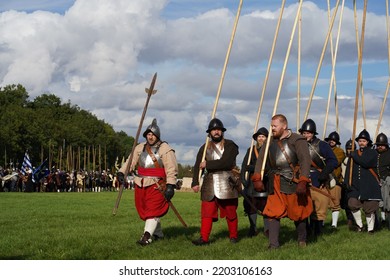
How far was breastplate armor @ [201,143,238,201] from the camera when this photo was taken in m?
12.7

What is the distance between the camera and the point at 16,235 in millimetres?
14070

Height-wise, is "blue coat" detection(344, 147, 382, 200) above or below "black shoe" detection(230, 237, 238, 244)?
above

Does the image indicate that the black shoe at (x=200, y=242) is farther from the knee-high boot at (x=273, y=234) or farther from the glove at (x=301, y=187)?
the glove at (x=301, y=187)

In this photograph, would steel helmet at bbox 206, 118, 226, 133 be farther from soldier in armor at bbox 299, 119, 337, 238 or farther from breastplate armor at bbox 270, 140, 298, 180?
soldier in armor at bbox 299, 119, 337, 238

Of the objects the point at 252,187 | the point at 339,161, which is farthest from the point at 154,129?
the point at 339,161

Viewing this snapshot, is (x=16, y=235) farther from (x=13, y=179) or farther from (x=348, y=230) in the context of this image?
(x=13, y=179)

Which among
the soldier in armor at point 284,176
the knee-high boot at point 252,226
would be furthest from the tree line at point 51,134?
the soldier in armor at point 284,176

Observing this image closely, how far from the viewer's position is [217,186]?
12.7 meters

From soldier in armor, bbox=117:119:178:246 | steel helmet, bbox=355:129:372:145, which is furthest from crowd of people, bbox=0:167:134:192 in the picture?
soldier in armor, bbox=117:119:178:246

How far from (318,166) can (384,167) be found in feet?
10.0

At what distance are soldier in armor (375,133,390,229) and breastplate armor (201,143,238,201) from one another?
Result: 4060 millimetres

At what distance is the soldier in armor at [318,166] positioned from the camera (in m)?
13.2

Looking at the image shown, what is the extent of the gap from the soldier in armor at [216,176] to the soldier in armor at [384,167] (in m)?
3.97

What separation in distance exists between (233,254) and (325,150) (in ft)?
10.4
